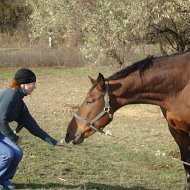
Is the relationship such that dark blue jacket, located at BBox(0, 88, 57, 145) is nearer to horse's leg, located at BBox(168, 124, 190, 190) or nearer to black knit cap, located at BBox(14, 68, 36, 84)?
black knit cap, located at BBox(14, 68, 36, 84)

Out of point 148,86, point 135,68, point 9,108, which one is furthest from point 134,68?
point 9,108

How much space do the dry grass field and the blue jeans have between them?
0.47 metres

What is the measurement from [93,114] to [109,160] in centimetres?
263

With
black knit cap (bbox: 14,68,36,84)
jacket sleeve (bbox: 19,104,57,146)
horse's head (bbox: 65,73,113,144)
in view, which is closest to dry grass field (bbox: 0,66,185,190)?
jacket sleeve (bbox: 19,104,57,146)

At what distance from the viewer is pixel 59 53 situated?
29.4 metres

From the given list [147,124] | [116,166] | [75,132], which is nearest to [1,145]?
[75,132]

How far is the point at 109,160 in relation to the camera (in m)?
7.90

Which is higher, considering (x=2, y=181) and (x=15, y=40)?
(x=2, y=181)

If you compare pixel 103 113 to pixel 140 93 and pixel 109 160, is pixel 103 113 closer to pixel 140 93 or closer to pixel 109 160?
pixel 140 93

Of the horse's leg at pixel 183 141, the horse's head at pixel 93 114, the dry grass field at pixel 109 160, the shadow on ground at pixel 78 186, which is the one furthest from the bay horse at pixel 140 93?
the dry grass field at pixel 109 160

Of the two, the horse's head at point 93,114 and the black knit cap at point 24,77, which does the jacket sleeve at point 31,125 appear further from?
the black knit cap at point 24,77

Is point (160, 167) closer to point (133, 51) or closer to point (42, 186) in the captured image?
point (42, 186)

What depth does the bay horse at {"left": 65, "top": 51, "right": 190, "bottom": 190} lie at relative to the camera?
213 inches

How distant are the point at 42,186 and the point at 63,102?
1027cm
